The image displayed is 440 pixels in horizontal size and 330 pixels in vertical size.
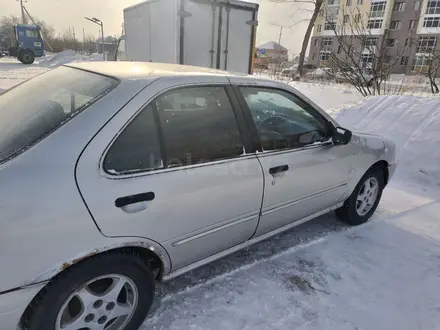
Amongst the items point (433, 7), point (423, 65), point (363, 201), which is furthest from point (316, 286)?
point (433, 7)

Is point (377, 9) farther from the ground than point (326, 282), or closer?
farther from the ground

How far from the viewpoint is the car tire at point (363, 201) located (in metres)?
3.46

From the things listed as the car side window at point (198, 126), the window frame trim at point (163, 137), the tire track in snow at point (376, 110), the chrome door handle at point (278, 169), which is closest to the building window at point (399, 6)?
the tire track in snow at point (376, 110)

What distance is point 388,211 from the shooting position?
4.02 metres

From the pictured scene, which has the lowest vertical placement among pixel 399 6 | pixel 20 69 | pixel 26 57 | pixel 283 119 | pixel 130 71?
pixel 20 69

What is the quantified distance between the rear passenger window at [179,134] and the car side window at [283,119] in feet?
0.95

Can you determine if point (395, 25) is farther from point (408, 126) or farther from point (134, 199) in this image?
point (134, 199)

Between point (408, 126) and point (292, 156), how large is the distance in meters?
4.76

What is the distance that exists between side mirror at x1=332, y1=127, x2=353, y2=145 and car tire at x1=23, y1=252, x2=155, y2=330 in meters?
1.95

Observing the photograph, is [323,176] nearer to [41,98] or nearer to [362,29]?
[41,98]

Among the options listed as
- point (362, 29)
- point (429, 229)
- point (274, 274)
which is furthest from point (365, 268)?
point (362, 29)

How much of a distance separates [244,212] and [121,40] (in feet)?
32.6

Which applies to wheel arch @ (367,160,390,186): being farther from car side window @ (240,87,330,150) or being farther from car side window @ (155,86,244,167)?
car side window @ (155,86,244,167)

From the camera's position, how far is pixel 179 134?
1.99 meters
